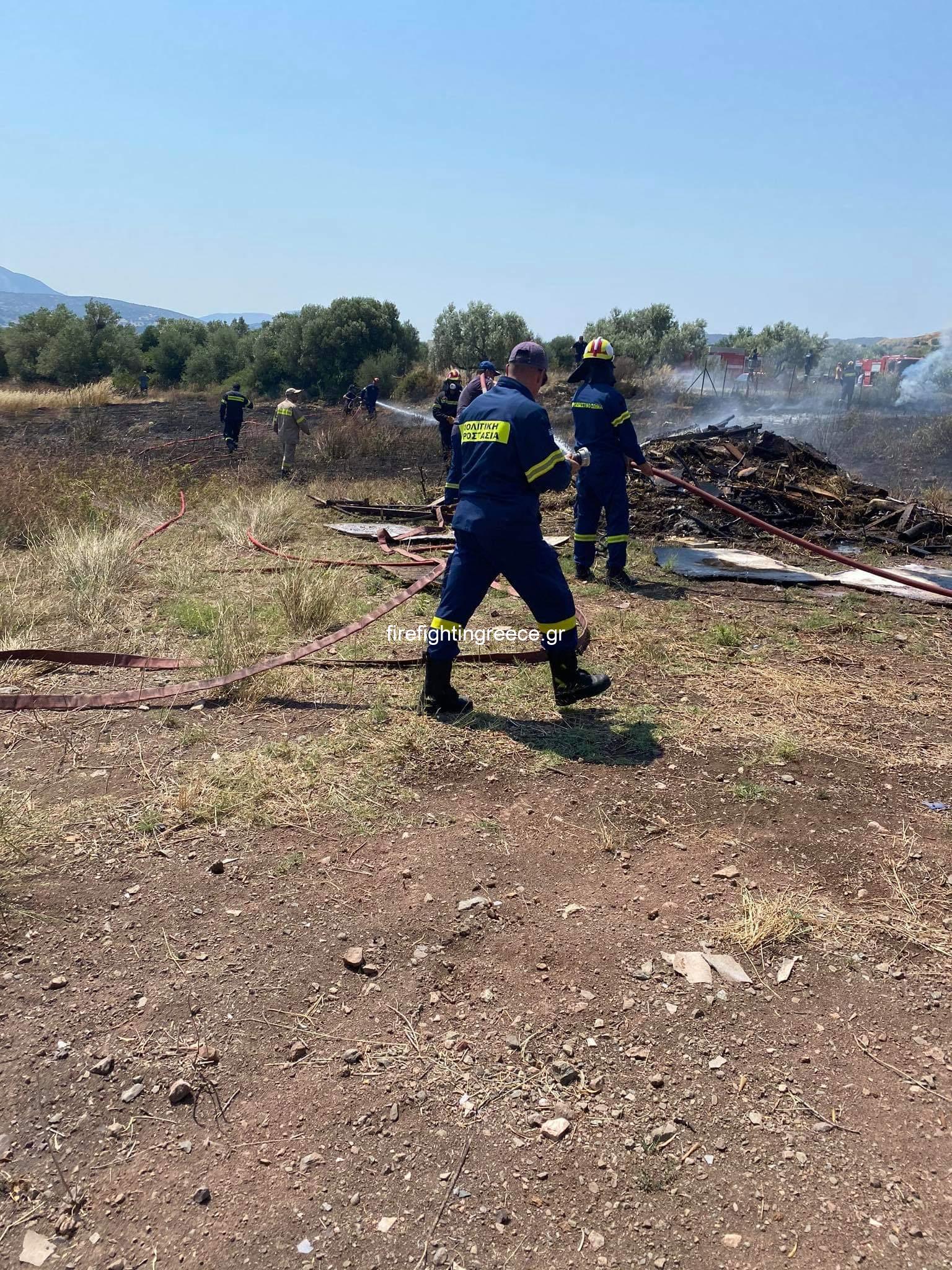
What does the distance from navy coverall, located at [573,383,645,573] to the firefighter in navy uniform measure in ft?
14.1

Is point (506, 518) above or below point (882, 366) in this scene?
below

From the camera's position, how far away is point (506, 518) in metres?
3.83

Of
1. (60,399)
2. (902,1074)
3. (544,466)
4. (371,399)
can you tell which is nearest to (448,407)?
(544,466)

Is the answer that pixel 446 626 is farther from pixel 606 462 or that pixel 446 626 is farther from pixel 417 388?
pixel 417 388

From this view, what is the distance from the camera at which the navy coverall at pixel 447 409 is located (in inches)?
441

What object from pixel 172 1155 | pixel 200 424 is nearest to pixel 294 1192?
pixel 172 1155

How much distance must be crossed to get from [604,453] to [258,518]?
3901mm

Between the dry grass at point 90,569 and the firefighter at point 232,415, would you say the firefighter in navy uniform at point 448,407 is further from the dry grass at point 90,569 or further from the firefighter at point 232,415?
the dry grass at point 90,569

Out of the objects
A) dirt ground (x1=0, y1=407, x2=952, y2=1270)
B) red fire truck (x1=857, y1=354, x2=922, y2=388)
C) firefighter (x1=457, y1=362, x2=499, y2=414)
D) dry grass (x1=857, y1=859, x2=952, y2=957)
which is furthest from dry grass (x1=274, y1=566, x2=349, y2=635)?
red fire truck (x1=857, y1=354, x2=922, y2=388)

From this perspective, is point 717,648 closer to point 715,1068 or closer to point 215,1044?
point 715,1068

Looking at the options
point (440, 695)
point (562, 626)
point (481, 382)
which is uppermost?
point (481, 382)

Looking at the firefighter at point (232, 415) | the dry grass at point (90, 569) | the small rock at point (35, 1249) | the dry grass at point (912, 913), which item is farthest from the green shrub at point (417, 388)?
the small rock at point (35, 1249)

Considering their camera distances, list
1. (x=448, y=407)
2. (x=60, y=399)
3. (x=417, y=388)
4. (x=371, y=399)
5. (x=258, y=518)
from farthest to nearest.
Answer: (x=417, y=388) < (x=60, y=399) < (x=371, y=399) < (x=448, y=407) < (x=258, y=518)

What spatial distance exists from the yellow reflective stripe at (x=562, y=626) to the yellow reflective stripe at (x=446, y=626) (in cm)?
42
